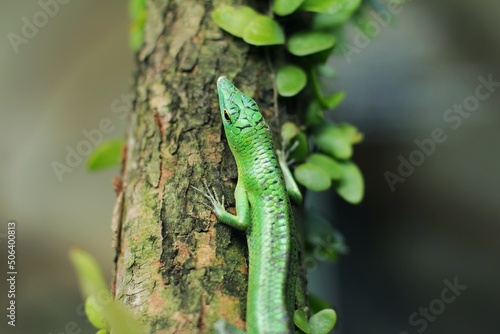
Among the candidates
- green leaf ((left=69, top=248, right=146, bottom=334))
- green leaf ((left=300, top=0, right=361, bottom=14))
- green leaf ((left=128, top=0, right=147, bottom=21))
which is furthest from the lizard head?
→ green leaf ((left=128, top=0, right=147, bottom=21))

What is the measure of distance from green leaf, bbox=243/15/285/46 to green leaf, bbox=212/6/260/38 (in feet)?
0.13

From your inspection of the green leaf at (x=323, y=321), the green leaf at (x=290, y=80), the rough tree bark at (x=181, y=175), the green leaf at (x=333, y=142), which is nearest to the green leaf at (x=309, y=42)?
the green leaf at (x=290, y=80)

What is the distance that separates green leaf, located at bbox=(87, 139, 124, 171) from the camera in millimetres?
4047

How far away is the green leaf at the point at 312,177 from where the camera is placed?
3.35 m

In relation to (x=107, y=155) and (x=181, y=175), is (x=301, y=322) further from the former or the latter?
(x=107, y=155)

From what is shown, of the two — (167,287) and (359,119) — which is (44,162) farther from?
(167,287)

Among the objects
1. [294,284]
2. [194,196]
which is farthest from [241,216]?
[294,284]

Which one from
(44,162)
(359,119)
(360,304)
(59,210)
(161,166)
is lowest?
(360,304)

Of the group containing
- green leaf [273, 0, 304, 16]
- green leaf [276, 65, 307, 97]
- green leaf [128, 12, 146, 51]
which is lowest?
green leaf [276, 65, 307, 97]

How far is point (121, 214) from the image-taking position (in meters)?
3.02

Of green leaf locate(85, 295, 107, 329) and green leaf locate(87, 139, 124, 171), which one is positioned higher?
green leaf locate(87, 139, 124, 171)

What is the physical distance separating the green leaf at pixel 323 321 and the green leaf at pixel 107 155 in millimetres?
2164

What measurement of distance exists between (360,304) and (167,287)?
4495 mm

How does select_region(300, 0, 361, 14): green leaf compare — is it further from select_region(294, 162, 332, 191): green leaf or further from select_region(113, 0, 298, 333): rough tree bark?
select_region(294, 162, 332, 191): green leaf
